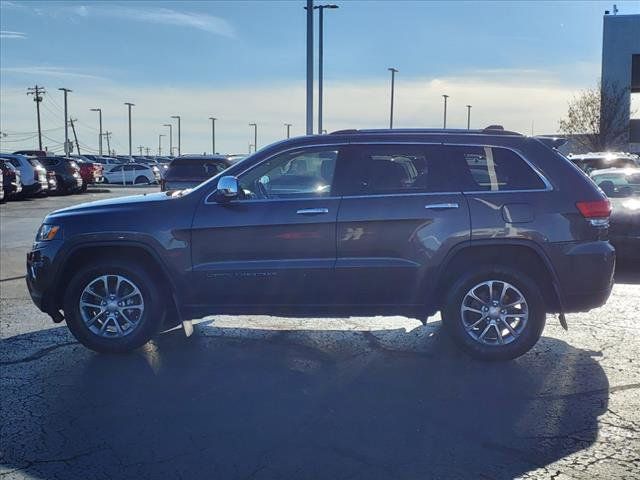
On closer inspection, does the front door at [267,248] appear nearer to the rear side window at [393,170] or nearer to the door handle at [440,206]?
the rear side window at [393,170]

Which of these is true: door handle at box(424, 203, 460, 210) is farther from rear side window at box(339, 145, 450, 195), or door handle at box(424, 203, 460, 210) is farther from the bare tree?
the bare tree

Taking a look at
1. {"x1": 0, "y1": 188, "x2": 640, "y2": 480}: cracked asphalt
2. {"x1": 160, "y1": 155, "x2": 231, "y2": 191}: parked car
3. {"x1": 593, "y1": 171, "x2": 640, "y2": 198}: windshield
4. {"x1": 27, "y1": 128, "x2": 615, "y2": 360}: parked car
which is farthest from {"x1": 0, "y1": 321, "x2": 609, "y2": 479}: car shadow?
{"x1": 160, "y1": 155, "x2": 231, "y2": 191}: parked car

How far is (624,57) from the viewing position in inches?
1718

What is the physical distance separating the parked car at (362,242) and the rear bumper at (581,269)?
1 centimetres

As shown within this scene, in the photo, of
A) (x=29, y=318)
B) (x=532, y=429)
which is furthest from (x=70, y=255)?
(x=532, y=429)

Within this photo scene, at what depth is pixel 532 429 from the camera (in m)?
4.32

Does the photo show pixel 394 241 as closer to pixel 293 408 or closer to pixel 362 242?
pixel 362 242

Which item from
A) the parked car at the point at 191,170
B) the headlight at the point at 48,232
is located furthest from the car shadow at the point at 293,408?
the parked car at the point at 191,170

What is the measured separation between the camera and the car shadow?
389cm

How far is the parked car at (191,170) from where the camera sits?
51.1 feet

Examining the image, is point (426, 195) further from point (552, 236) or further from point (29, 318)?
point (29, 318)

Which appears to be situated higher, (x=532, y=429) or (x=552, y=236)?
(x=552, y=236)

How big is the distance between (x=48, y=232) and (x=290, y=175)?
2144 mm

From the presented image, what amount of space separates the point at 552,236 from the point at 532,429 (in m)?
1.84
